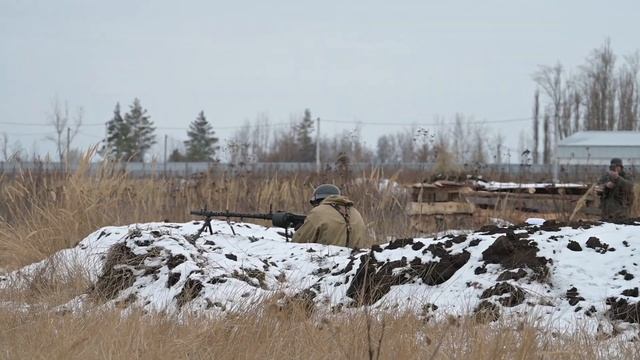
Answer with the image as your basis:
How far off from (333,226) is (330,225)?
0.05m

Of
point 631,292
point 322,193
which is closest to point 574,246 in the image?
point 631,292

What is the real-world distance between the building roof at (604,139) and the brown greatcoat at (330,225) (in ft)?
133

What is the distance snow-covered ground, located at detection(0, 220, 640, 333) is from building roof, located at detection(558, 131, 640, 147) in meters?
41.9

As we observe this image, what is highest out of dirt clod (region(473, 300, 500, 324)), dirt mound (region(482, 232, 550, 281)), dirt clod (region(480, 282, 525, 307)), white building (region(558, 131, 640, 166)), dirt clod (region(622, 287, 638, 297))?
white building (region(558, 131, 640, 166))

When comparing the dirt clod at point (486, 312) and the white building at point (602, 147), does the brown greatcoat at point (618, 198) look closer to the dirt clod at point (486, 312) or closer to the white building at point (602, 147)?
the dirt clod at point (486, 312)

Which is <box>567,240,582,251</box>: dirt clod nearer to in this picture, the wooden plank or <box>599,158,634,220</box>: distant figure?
the wooden plank

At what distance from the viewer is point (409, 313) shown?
4742 millimetres

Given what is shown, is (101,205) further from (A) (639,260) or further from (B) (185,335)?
(A) (639,260)

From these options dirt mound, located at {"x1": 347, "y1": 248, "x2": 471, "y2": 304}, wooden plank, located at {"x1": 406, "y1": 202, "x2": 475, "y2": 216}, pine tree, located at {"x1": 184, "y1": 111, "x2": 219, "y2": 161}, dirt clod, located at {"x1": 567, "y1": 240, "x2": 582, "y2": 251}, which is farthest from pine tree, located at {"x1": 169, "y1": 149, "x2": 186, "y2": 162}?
dirt clod, located at {"x1": 567, "y1": 240, "x2": 582, "y2": 251}

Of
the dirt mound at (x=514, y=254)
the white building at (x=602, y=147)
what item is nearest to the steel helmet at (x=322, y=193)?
the dirt mound at (x=514, y=254)

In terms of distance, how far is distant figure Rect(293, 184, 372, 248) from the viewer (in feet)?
25.5

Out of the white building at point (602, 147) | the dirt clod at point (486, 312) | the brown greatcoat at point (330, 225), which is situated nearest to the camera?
the dirt clod at point (486, 312)

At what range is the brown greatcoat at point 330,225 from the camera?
25.5 ft

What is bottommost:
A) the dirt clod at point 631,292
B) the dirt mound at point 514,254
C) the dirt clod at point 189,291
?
the dirt clod at point 189,291
